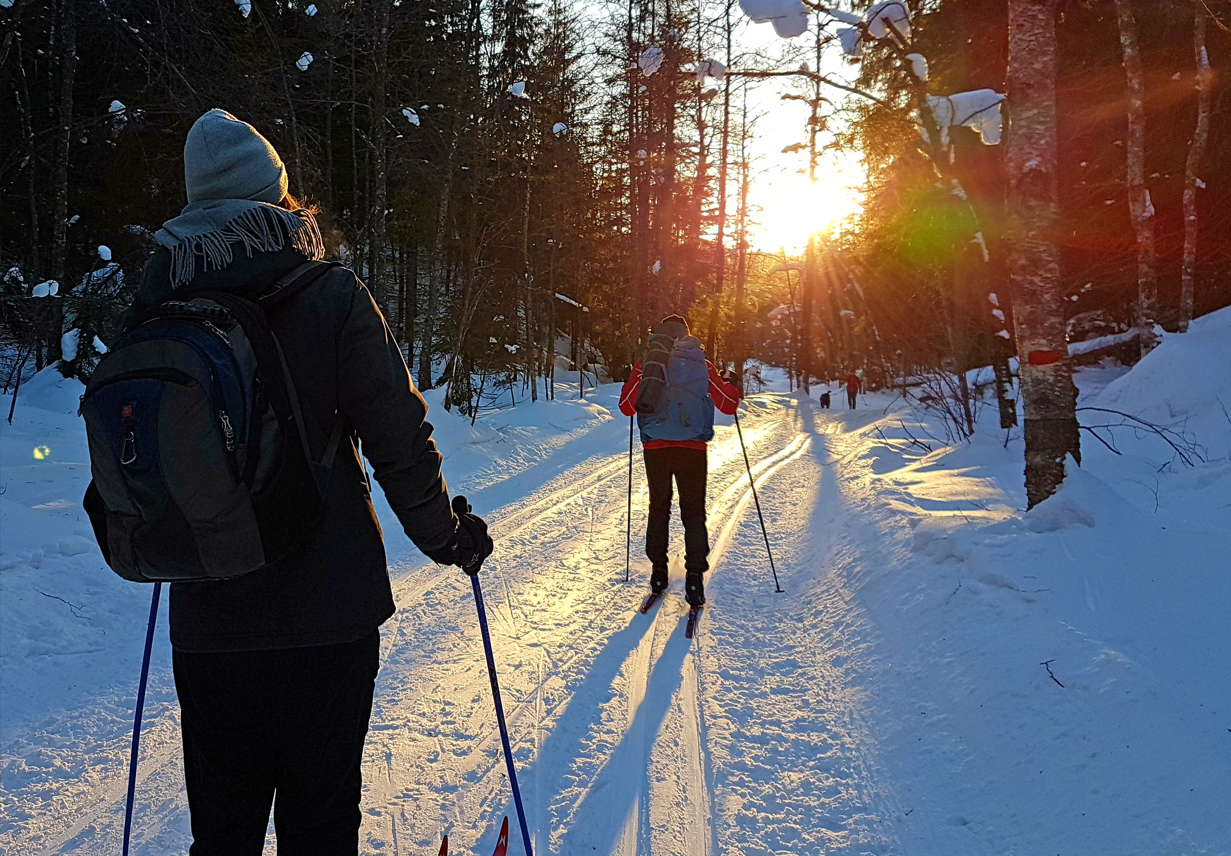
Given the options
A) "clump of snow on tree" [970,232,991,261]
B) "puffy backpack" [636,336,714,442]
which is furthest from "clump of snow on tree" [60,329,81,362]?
"clump of snow on tree" [970,232,991,261]

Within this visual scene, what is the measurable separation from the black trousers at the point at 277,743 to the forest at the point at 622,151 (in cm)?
527

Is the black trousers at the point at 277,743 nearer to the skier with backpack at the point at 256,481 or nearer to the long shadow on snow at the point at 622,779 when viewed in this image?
the skier with backpack at the point at 256,481

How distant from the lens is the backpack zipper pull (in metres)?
1.41

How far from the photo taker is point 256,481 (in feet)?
4.79

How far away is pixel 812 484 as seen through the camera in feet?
35.0

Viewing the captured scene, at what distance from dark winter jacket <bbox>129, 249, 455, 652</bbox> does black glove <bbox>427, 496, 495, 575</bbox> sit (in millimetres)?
224

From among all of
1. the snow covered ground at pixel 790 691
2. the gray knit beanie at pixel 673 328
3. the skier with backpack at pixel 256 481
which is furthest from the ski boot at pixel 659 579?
the skier with backpack at pixel 256 481

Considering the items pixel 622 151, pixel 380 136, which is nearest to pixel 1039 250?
pixel 380 136

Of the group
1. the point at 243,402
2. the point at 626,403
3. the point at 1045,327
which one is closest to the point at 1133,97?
the point at 1045,327

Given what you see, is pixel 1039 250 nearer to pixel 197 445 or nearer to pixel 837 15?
pixel 837 15

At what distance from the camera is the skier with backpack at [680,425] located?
5199 mm

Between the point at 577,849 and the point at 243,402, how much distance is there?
2.23m

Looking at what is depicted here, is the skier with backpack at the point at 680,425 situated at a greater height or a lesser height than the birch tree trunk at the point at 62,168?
lesser

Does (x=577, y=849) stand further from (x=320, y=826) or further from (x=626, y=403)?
(x=626, y=403)
